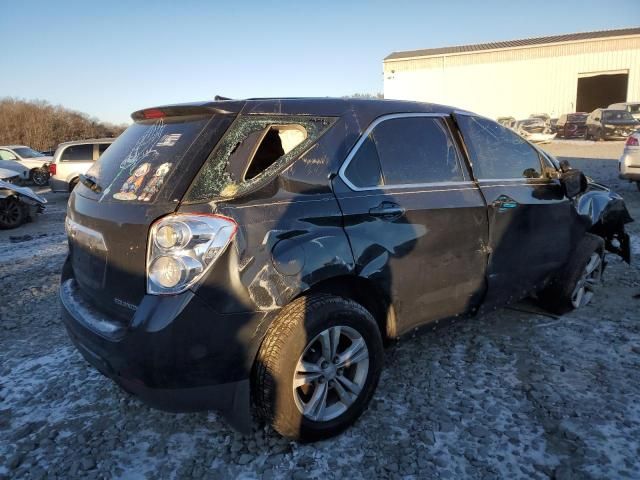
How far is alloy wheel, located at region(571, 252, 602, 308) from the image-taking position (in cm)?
420

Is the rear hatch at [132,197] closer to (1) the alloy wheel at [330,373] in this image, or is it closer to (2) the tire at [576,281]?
(1) the alloy wheel at [330,373]

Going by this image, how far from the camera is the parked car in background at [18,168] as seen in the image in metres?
17.9

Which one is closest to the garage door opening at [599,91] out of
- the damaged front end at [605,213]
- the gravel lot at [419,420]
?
the damaged front end at [605,213]

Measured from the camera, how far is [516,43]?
1602 inches

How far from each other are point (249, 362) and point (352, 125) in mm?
1399

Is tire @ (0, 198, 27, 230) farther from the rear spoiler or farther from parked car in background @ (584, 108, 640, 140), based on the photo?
parked car in background @ (584, 108, 640, 140)

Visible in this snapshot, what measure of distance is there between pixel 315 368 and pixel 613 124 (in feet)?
99.4

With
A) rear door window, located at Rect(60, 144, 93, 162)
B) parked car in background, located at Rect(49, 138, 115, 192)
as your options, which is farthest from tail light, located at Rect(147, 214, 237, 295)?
rear door window, located at Rect(60, 144, 93, 162)

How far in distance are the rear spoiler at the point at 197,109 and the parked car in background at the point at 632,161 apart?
1016cm

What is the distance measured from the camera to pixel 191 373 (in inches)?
85.5

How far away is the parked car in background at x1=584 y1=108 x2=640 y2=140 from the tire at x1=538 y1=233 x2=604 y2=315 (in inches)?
1063

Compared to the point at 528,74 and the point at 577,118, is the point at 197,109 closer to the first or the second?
the point at 577,118

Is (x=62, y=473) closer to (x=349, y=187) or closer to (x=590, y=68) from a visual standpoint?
(x=349, y=187)

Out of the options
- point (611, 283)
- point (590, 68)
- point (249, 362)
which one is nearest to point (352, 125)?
point (249, 362)
